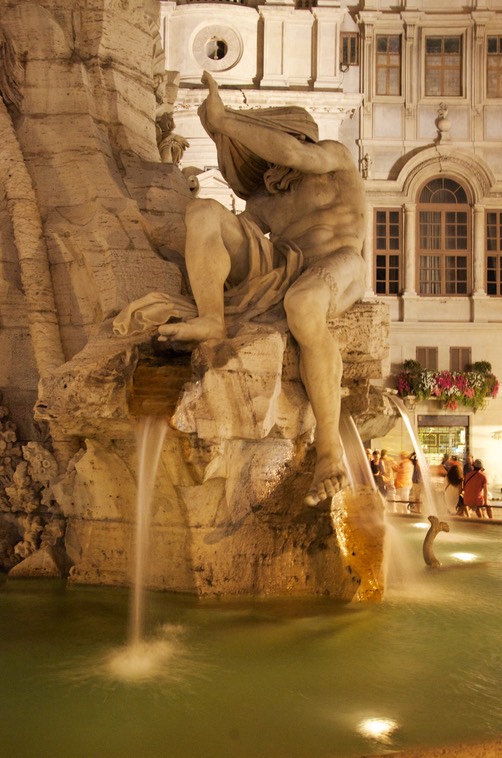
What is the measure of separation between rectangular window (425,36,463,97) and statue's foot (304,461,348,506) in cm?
2141

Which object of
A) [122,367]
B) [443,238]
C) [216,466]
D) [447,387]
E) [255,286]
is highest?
[443,238]

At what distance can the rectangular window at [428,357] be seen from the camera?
22500 mm

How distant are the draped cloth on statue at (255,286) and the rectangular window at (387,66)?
20471mm

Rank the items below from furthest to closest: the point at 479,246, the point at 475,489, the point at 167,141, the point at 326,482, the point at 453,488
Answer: the point at 479,246 < the point at 453,488 < the point at 475,489 < the point at 167,141 < the point at 326,482

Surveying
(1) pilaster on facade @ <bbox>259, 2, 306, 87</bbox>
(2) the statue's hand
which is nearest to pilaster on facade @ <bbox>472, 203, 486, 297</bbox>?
(1) pilaster on facade @ <bbox>259, 2, 306, 87</bbox>

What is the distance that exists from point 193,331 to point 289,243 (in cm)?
89

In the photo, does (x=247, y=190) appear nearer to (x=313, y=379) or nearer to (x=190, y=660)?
(x=313, y=379)

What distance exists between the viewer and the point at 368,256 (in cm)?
2347

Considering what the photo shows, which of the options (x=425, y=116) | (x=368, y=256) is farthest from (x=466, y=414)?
(x=425, y=116)

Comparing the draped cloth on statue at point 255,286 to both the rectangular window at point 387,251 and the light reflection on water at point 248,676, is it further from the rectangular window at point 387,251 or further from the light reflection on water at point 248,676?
the rectangular window at point 387,251

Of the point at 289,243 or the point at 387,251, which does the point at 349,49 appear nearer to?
the point at 387,251

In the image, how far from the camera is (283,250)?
493cm

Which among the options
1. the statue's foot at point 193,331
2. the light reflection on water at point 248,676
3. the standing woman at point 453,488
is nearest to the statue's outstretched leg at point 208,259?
the statue's foot at point 193,331

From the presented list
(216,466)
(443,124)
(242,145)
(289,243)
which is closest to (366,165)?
(443,124)
